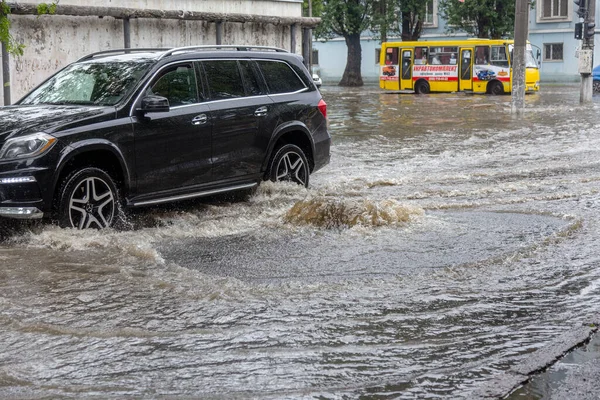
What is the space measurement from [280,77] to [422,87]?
3454 cm

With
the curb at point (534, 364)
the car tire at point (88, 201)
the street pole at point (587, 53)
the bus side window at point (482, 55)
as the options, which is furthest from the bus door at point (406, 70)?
the curb at point (534, 364)

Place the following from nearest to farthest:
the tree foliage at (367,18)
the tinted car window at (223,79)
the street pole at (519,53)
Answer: the tinted car window at (223,79), the street pole at (519,53), the tree foliage at (367,18)

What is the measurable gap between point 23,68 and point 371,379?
12691 mm

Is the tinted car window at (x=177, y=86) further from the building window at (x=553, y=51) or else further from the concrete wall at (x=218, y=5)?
the building window at (x=553, y=51)

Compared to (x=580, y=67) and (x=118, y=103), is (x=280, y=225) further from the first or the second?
(x=580, y=67)

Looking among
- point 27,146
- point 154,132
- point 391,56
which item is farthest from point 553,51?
point 27,146

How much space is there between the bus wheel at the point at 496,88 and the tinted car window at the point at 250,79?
32.4 metres

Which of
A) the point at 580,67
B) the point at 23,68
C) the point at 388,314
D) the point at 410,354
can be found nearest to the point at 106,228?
the point at 388,314

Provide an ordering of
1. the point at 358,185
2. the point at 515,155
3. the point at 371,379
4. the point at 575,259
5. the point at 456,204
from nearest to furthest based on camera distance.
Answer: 1. the point at 371,379
2. the point at 575,259
3. the point at 456,204
4. the point at 358,185
5. the point at 515,155

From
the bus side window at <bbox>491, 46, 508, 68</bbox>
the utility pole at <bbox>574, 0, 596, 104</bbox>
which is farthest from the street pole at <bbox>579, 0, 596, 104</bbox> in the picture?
the bus side window at <bbox>491, 46, 508, 68</bbox>

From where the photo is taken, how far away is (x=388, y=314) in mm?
5758

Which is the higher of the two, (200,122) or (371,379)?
(200,122)

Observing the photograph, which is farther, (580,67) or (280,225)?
(580,67)

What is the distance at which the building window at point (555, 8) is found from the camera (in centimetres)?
5500
